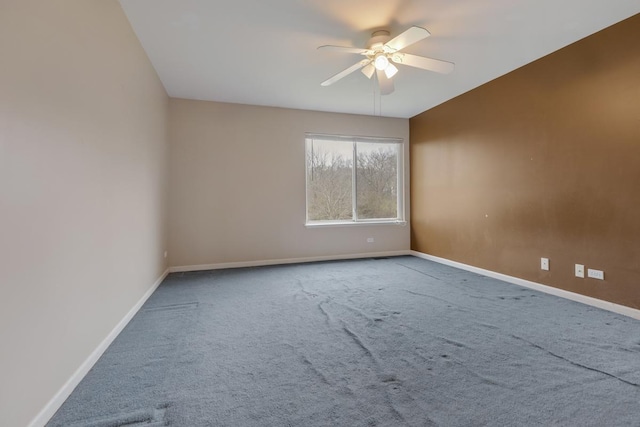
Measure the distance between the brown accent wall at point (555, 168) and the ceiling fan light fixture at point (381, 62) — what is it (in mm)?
1853

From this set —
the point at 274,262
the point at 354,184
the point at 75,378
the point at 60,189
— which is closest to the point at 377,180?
the point at 354,184

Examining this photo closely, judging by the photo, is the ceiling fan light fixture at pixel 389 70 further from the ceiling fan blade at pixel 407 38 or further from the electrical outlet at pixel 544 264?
the electrical outlet at pixel 544 264

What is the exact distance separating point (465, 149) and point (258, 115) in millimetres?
3134

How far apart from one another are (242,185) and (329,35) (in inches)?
102

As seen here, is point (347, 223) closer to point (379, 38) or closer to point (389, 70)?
point (389, 70)

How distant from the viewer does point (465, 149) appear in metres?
4.30

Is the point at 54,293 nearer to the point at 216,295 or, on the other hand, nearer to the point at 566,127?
the point at 216,295

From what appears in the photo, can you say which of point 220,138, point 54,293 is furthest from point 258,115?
point 54,293

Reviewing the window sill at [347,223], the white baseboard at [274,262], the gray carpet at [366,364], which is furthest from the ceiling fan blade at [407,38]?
the white baseboard at [274,262]

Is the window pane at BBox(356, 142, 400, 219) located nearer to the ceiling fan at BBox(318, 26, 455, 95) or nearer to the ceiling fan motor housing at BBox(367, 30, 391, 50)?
the ceiling fan at BBox(318, 26, 455, 95)

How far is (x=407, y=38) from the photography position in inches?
91.7

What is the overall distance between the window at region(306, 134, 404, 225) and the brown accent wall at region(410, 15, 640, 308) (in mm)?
1013

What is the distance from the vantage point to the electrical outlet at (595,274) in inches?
109

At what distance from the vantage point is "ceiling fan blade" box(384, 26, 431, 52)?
7.13 ft
